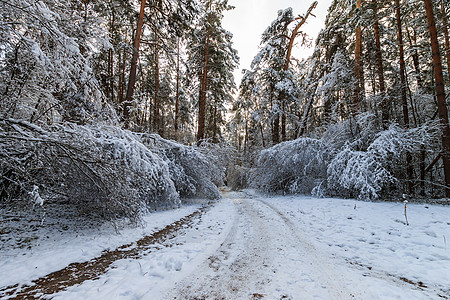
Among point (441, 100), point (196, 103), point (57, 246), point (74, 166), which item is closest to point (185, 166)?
point (74, 166)

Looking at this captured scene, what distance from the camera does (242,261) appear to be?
310 cm

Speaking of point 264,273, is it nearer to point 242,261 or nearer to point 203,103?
point 242,261

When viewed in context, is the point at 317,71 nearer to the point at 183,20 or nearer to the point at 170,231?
the point at 183,20

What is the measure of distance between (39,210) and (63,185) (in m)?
2.21

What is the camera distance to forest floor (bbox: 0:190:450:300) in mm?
2340

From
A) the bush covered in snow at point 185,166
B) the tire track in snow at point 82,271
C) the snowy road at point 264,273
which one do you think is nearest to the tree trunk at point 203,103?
the bush covered in snow at point 185,166

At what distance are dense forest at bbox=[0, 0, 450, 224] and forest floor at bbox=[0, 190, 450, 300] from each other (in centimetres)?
93

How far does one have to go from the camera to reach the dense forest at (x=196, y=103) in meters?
3.70

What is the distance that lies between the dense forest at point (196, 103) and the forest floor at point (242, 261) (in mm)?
926

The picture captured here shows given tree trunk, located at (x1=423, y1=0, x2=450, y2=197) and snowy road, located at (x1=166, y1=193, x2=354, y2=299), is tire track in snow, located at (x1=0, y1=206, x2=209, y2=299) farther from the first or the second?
tree trunk, located at (x1=423, y1=0, x2=450, y2=197)

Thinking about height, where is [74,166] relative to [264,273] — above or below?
above

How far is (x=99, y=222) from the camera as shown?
4.80 m

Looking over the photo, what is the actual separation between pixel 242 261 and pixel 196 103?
575 inches

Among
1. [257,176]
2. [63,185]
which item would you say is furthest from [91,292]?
[257,176]
